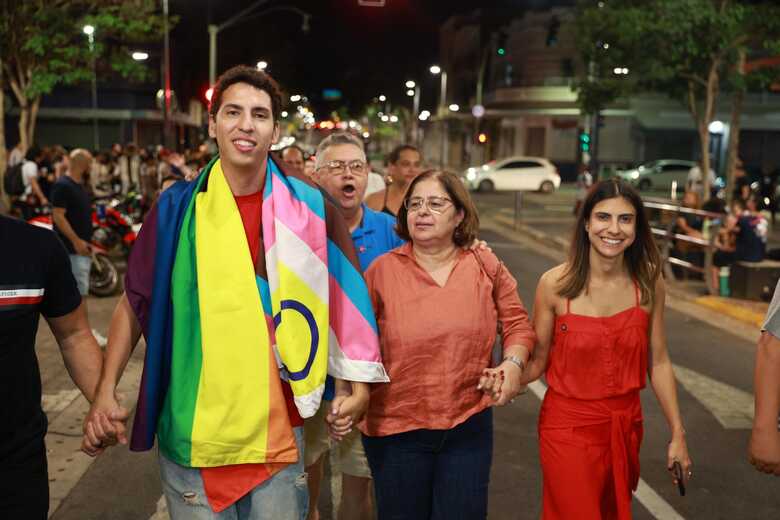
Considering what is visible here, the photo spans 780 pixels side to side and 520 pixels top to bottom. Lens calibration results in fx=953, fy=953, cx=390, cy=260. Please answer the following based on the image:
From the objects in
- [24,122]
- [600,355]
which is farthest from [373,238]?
[24,122]

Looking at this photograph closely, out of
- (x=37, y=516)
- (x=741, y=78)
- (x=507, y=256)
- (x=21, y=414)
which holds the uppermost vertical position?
(x=741, y=78)

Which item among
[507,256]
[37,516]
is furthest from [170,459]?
[507,256]

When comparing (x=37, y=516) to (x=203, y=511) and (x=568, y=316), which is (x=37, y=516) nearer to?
(x=203, y=511)

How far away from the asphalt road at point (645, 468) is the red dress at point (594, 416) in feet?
1.97

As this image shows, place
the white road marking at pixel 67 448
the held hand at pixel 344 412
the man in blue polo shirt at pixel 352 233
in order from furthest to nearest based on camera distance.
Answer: the white road marking at pixel 67 448, the man in blue polo shirt at pixel 352 233, the held hand at pixel 344 412

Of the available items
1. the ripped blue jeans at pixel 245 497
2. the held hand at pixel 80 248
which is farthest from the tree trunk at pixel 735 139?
the ripped blue jeans at pixel 245 497

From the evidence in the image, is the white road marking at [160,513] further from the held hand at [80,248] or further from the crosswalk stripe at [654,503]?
the held hand at [80,248]

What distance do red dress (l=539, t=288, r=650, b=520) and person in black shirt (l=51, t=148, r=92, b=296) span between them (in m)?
7.54

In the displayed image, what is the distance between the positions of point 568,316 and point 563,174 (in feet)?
183

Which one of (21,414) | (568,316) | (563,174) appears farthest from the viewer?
(563,174)

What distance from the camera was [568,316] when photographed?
3914mm

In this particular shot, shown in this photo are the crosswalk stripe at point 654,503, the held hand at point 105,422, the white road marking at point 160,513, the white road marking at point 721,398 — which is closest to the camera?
the held hand at point 105,422

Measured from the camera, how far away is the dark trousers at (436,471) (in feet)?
11.9

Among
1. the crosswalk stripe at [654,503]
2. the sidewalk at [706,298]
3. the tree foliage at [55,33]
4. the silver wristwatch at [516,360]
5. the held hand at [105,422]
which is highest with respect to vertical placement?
the tree foliage at [55,33]
